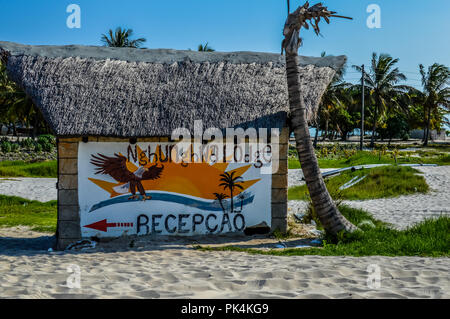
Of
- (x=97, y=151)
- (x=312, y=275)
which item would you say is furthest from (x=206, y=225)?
(x=312, y=275)

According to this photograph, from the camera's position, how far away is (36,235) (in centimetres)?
890

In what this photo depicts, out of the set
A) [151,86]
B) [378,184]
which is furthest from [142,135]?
[378,184]

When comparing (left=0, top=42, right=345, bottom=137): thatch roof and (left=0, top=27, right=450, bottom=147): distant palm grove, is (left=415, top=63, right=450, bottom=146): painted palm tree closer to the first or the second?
(left=0, top=27, right=450, bottom=147): distant palm grove

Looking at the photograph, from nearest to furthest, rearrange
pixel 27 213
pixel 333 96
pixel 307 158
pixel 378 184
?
pixel 307 158 → pixel 27 213 → pixel 378 184 → pixel 333 96

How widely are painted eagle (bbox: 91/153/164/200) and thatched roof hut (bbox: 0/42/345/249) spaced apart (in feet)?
0.06

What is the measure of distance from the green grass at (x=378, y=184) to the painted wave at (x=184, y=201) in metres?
6.11

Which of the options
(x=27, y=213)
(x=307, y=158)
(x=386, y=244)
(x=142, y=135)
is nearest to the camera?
(x=386, y=244)

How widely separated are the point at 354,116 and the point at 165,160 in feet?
150

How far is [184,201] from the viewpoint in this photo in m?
7.52

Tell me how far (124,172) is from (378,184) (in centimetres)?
1063

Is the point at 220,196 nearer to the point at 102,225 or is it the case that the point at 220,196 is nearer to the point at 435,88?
the point at 102,225

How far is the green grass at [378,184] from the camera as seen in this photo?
46.1ft

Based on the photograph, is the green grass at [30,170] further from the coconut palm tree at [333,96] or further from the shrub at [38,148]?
the coconut palm tree at [333,96]

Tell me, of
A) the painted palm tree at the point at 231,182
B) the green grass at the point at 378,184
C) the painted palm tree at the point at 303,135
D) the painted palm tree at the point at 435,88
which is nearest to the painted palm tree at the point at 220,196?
the painted palm tree at the point at 231,182
